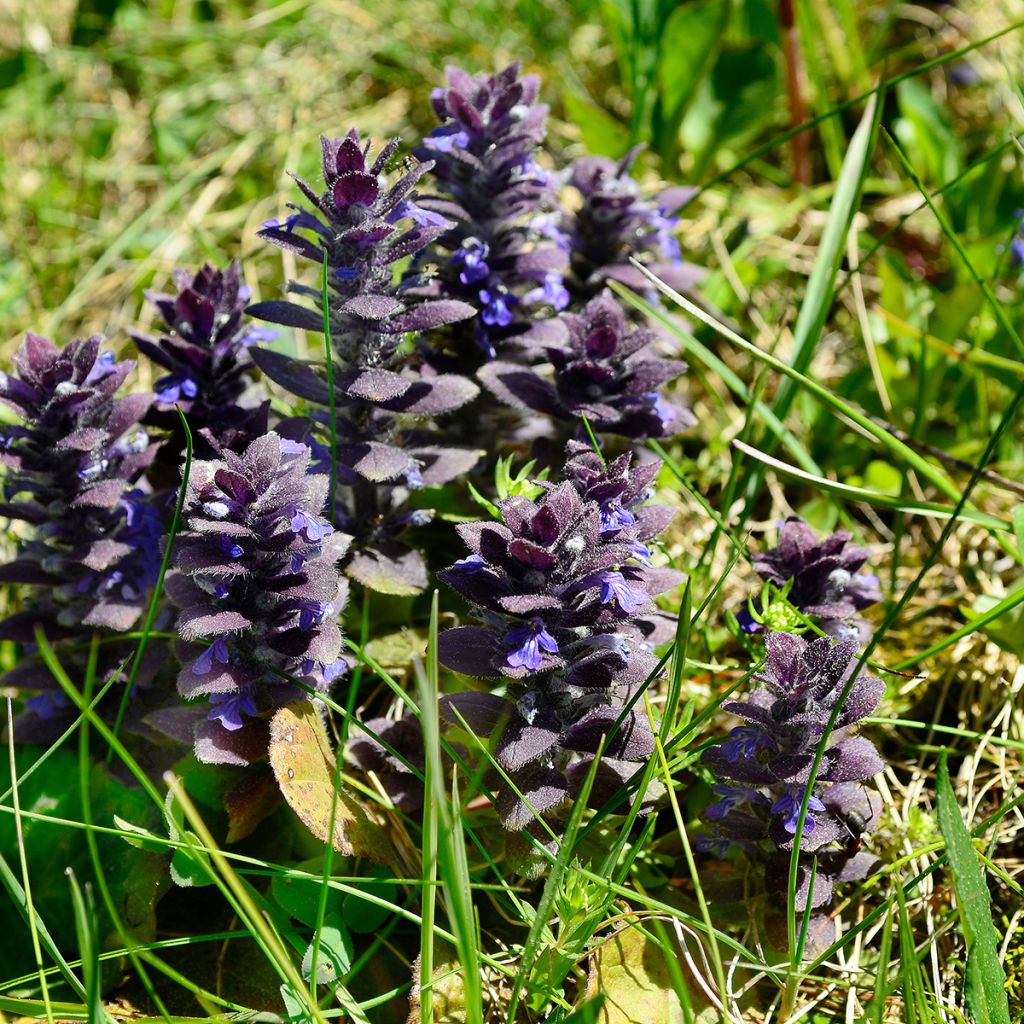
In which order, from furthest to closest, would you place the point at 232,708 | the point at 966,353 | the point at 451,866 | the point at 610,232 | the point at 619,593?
the point at 966,353
the point at 610,232
the point at 232,708
the point at 619,593
the point at 451,866

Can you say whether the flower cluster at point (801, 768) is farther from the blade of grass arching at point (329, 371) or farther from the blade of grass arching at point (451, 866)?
the blade of grass arching at point (329, 371)

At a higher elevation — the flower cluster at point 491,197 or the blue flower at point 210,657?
the flower cluster at point 491,197

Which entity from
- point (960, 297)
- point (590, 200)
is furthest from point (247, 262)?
point (960, 297)

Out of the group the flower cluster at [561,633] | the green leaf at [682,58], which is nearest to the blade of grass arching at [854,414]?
the flower cluster at [561,633]

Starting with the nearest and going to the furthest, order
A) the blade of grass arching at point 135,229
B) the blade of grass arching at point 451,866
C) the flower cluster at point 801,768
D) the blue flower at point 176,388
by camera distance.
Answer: the blade of grass arching at point 451,866, the flower cluster at point 801,768, the blue flower at point 176,388, the blade of grass arching at point 135,229

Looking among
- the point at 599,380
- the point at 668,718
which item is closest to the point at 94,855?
the point at 668,718

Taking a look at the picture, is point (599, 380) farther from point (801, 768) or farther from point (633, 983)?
point (633, 983)

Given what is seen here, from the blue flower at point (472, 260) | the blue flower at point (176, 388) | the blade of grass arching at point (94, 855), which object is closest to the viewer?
the blade of grass arching at point (94, 855)
